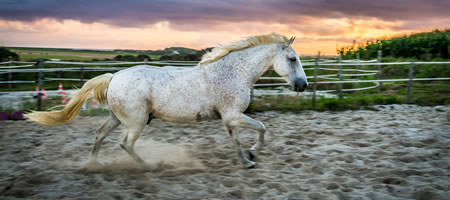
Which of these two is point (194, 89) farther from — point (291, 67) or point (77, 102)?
point (77, 102)

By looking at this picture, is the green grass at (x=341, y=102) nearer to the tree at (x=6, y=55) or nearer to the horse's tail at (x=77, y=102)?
the horse's tail at (x=77, y=102)

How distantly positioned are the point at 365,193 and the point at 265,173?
3.46 ft

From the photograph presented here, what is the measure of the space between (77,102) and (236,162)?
2.01m

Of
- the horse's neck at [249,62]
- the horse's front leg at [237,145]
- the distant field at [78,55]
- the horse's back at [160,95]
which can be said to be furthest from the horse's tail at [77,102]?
the distant field at [78,55]

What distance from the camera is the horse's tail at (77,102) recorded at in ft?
13.0

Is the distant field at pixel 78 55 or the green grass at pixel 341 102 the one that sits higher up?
the distant field at pixel 78 55

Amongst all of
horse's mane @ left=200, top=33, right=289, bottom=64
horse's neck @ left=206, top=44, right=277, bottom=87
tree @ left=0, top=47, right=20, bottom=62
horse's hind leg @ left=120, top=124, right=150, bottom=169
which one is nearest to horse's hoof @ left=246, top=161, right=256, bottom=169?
horse's neck @ left=206, top=44, right=277, bottom=87

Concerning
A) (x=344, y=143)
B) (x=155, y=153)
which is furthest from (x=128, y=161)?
(x=344, y=143)

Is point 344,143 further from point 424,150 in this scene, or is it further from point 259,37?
point 259,37

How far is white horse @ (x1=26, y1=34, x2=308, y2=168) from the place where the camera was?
3.83m

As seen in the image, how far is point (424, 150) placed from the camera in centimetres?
461

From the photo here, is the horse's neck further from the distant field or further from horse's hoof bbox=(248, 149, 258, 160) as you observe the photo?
the distant field

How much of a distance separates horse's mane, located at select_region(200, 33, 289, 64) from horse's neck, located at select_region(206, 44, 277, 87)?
48 millimetres

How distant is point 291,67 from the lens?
4090 millimetres
